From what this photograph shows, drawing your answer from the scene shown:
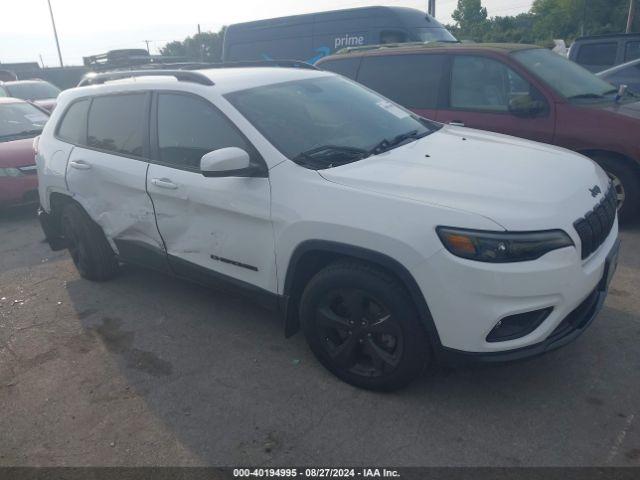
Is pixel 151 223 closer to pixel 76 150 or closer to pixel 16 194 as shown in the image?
pixel 76 150

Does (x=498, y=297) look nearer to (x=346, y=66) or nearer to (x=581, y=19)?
(x=346, y=66)

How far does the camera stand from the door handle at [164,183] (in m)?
3.54

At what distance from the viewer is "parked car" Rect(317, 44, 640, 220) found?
487cm

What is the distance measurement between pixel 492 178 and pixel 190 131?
1.98 metres

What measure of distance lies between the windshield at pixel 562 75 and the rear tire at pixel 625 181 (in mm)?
714

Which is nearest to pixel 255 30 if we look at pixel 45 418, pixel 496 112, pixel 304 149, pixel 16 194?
pixel 16 194

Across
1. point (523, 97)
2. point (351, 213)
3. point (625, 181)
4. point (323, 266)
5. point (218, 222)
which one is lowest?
point (625, 181)

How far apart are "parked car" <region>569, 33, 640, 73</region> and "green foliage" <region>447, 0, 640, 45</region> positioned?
80.6 feet

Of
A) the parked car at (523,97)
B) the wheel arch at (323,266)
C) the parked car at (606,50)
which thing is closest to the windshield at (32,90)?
the parked car at (523,97)

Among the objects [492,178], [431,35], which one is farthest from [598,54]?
[492,178]

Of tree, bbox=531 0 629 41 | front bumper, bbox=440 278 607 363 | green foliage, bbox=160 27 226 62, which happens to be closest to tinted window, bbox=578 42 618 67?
front bumper, bbox=440 278 607 363

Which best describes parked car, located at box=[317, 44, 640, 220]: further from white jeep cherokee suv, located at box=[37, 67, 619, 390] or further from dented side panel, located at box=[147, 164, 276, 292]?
dented side panel, located at box=[147, 164, 276, 292]

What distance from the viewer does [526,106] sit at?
5.03m

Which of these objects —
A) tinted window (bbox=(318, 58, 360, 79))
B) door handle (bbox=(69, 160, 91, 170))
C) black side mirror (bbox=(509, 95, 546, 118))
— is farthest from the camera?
tinted window (bbox=(318, 58, 360, 79))
